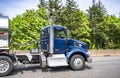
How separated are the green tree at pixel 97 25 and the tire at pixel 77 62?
1113 inches

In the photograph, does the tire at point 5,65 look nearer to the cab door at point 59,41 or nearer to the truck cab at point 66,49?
the truck cab at point 66,49

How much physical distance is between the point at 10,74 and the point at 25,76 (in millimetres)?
1006

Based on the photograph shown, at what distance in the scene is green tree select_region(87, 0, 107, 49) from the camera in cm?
3950

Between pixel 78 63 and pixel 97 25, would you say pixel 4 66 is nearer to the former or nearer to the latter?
pixel 78 63

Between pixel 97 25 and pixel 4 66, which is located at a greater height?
pixel 97 25

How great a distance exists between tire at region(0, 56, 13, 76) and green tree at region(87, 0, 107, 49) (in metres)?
30.5

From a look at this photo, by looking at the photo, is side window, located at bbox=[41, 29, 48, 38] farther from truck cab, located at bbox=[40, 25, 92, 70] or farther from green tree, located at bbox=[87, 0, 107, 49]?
green tree, located at bbox=[87, 0, 107, 49]

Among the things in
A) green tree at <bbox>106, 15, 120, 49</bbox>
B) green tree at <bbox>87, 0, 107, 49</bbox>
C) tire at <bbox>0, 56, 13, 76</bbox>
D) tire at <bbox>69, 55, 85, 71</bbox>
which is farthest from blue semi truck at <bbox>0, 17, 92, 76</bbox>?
green tree at <bbox>106, 15, 120, 49</bbox>

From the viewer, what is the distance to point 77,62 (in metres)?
11.4

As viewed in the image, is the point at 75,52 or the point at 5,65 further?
the point at 75,52

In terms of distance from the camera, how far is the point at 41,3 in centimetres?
4522

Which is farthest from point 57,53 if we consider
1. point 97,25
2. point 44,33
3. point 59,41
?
point 97,25

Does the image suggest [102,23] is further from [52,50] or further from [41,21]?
[52,50]

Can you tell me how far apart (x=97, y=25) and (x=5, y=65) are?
30643 mm
